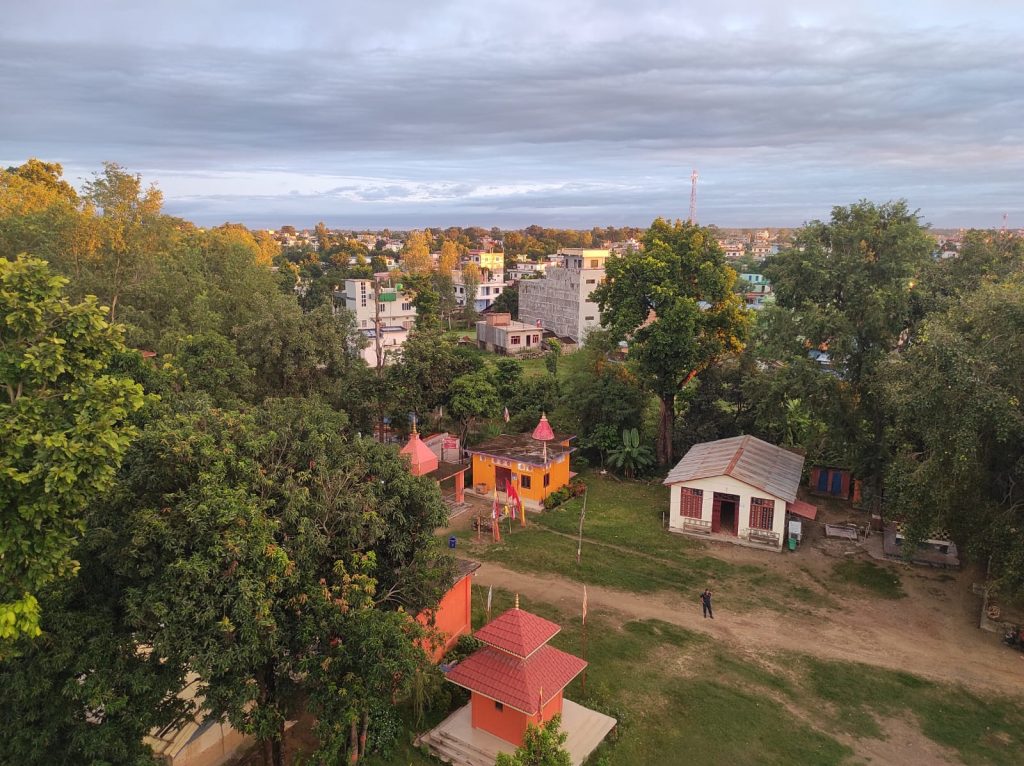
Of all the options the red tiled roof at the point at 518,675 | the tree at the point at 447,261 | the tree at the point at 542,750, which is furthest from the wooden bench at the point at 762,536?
the tree at the point at 447,261

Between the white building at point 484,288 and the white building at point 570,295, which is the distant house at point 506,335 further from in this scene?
the white building at point 484,288

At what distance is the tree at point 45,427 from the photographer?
724 centimetres

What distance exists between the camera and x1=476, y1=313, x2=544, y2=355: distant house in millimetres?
59250

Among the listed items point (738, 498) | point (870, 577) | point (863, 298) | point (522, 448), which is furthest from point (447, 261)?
point (870, 577)

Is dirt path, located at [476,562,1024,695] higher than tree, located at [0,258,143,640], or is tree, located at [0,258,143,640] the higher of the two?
tree, located at [0,258,143,640]

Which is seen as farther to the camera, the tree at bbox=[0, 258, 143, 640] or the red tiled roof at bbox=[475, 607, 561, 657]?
the red tiled roof at bbox=[475, 607, 561, 657]

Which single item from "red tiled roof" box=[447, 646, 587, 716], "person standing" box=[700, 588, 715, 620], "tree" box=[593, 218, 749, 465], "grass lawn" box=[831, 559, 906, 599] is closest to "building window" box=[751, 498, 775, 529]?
"grass lawn" box=[831, 559, 906, 599]

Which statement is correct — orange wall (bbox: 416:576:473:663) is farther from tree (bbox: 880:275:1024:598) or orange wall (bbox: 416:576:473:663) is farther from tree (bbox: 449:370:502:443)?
tree (bbox: 449:370:502:443)

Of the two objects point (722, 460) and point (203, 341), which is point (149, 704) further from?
point (722, 460)

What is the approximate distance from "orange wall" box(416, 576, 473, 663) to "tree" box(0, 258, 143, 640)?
8.43 m

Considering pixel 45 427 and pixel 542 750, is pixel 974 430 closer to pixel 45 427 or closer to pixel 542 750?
pixel 542 750

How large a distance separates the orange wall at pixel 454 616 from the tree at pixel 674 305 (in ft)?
46.9

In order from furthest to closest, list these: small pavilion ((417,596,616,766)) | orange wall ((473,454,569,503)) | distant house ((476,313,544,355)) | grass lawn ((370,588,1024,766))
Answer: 1. distant house ((476,313,544,355))
2. orange wall ((473,454,569,503))
3. grass lawn ((370,588,1024,766))
4. small pavilion ((417,596,616,766))

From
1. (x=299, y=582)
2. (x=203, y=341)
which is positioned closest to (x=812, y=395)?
(x=299, y=582)
